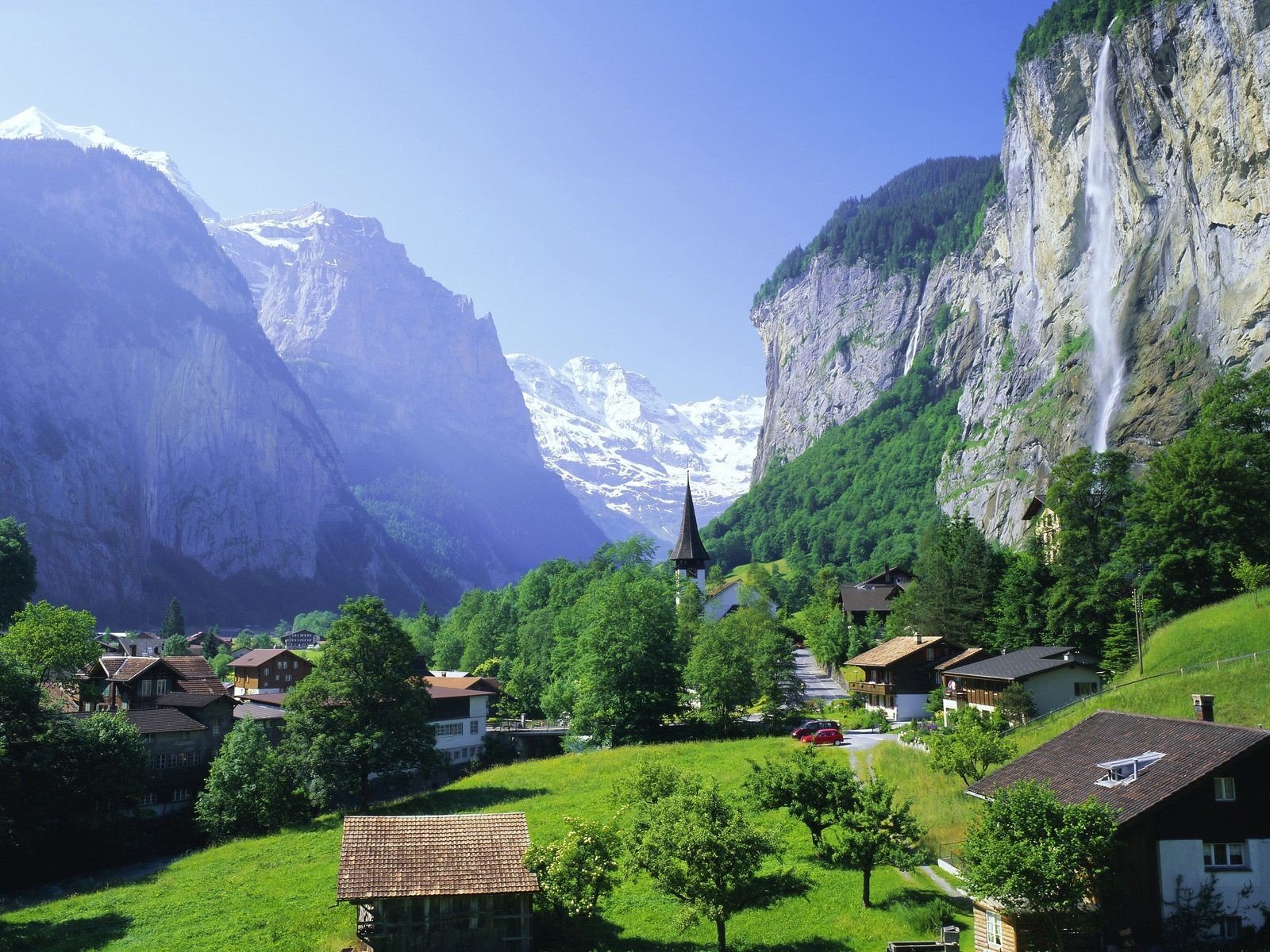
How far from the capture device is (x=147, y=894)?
4300 cm

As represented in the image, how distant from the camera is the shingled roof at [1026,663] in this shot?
54.0m

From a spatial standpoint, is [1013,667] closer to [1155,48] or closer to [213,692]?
[213,692]

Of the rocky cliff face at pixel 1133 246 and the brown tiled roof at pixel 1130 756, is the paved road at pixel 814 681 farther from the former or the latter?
the brown tiled roof at pixel 1130 756

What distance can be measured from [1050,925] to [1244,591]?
3691 cm

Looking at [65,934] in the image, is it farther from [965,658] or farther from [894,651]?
[894,651]

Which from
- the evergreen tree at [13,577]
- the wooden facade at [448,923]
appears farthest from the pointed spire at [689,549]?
the wooden facade at [448,923]

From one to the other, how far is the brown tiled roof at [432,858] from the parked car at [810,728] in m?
29.1

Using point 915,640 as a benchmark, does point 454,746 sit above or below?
below

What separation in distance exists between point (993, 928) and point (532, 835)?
856 inches

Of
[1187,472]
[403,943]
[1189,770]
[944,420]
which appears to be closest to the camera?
[1189,770]

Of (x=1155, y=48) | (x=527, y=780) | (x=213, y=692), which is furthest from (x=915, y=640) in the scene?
(x=1155, y=48)

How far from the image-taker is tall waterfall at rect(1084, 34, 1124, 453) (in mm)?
109000

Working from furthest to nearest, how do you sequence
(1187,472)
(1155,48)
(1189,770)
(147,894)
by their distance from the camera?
(1155,48) → (1187,472) → (147,894) → (1189,770)

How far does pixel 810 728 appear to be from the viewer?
194 feet
